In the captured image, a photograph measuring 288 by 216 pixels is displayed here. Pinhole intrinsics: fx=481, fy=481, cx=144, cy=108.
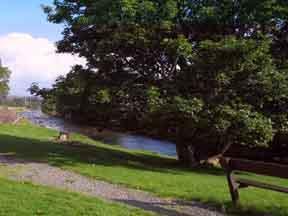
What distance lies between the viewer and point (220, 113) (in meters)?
15.3

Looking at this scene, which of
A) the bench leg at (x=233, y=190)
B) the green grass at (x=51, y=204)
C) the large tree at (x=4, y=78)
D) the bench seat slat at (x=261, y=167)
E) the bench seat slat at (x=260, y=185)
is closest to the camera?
the green grass at (x=51, y=204)

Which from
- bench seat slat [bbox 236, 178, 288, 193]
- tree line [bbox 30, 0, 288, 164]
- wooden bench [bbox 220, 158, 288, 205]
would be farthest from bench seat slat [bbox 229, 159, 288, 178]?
tree line [bbox 30, 0, 288, 164]

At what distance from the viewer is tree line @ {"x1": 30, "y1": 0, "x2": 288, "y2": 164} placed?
50.1 feet

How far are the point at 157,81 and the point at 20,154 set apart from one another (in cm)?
542

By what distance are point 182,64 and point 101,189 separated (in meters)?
7.64

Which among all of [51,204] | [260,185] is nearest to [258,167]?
[260,185]

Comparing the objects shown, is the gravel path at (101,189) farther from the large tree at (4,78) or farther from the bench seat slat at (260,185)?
the large tree at (4,78)

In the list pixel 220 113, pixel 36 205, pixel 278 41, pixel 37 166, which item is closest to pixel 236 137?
pixel 220 113

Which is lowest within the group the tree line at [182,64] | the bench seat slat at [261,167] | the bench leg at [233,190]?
the bench leg at [233,190]

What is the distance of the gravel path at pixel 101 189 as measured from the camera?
8.59 meters

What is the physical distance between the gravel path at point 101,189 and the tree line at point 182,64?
3601 millimetres

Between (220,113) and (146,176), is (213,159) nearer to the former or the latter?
(220,113)

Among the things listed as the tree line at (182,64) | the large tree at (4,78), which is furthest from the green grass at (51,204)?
the large tree at (4,78)

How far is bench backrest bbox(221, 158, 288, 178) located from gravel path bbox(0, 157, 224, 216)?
0.91 meters
